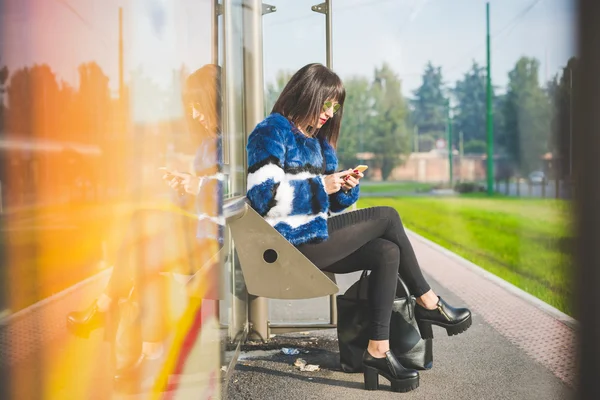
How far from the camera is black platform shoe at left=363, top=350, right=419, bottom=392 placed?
2.61m

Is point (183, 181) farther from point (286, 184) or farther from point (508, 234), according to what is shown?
point (508, 234)

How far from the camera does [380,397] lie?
8.43ft

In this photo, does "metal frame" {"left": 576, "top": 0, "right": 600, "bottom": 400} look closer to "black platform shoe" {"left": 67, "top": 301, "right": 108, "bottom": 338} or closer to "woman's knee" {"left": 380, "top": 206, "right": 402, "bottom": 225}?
"woman's knee" {"left": 380, "top": 206, "right": 402, "bottom": 225}

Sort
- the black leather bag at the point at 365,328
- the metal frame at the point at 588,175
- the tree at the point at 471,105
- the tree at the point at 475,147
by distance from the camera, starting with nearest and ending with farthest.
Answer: the metal frame at the point at 588,175 < the black leather bag at the point at 365,328 < the tree at the point at 475,147 < the tree at the point at 471,105

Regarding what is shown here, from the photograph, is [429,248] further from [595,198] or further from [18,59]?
[18,59]

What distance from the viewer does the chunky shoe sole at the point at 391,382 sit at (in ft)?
8.55

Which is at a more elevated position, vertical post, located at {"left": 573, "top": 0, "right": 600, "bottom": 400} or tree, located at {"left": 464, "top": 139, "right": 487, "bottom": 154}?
tree, located at {"left": 464, "top": 139, "right": 487, "bottom": 154}

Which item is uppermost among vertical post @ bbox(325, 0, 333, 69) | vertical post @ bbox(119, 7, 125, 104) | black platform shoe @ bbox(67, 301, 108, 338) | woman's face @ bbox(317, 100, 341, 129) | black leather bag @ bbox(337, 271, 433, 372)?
vertical post @ bbox(325, 0, 333, 69)

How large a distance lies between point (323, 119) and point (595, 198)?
3.82 feet

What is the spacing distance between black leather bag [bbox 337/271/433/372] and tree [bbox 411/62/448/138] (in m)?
19.2

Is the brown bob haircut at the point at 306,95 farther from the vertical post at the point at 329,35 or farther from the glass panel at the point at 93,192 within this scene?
the glass panel at the point at 93,192

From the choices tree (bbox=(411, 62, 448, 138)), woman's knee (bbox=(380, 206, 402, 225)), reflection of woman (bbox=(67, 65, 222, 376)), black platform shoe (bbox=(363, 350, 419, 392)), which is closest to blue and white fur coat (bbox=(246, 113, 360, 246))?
woman's knee (bbox=(380, 206, 402, 225))

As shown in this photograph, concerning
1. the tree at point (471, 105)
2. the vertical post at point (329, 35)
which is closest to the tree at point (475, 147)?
the tree at point (471, 105)

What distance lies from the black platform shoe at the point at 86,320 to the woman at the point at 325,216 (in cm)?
175
